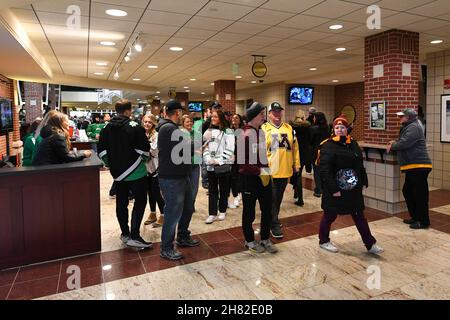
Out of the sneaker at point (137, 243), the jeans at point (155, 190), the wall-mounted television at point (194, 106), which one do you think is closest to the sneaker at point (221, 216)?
the jeans at point (155, 190)

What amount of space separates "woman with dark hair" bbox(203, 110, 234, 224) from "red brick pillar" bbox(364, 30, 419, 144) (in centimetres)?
267

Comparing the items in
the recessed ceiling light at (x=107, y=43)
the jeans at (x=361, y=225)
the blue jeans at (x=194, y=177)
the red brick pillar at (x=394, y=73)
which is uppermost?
the recessed ceiling light at (x=107, y=43)

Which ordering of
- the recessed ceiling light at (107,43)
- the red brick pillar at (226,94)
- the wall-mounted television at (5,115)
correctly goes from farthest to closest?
the red brick pillar at (226,94)
the wall-mounted television at (5,115)
the recessed ceiling light at (107,43)

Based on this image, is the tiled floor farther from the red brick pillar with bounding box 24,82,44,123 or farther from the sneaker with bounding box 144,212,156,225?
the red brick pillar with bounding box 24,82,44,123

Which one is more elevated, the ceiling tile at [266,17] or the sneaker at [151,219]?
the ceiling tile at [266,17]

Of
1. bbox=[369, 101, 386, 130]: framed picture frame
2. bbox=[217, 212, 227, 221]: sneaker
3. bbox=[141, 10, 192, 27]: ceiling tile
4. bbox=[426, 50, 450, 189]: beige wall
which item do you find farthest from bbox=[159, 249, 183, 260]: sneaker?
bbox=[426, 50, 450, 189]: beige wall

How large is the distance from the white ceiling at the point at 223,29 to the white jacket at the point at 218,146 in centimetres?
158

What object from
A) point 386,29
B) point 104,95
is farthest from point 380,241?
point 104,95

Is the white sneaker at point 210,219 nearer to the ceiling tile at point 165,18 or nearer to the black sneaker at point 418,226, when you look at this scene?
the black sneaker at point 418,226

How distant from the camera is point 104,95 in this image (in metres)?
22.6

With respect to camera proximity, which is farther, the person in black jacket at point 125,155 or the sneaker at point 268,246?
the sneaker at point 268,246

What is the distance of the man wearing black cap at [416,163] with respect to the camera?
4258 mm

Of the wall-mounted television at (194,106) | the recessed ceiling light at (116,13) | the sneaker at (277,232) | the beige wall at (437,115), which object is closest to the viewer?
the sneaker at (277,232)
